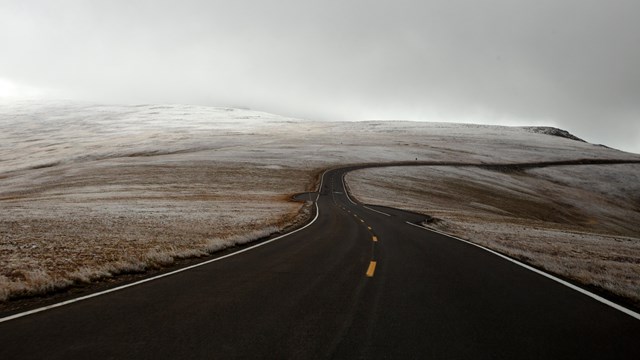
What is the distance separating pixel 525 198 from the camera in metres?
62.2

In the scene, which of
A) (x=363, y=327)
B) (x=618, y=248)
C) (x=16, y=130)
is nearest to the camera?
(x=363, y=327)

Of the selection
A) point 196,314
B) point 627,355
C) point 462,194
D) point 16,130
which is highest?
point 627,355

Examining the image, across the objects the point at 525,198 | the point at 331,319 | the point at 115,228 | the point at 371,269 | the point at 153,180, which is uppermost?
the point at 331,319

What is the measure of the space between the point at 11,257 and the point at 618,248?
2452cm

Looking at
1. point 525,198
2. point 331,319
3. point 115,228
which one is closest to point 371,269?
point 331,319

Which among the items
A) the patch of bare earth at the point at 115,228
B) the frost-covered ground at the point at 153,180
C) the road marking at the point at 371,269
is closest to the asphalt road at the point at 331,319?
the road marking at the point at 371,269

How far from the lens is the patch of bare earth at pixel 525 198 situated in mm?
29589

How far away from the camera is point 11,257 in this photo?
12.3m

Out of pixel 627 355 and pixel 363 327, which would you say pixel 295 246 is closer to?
pixel 363 327

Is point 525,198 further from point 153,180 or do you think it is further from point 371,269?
point 371,269

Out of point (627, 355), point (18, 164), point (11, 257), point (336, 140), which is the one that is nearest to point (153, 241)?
point (11, 257)

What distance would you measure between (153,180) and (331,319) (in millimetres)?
52380

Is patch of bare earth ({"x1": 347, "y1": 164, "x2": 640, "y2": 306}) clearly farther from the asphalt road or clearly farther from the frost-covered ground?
the frost-covered ground

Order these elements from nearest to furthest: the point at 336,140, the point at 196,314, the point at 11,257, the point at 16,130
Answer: the point at 196,314 → the point at 11,257 → the point at 336,140 → the point at 16,130
